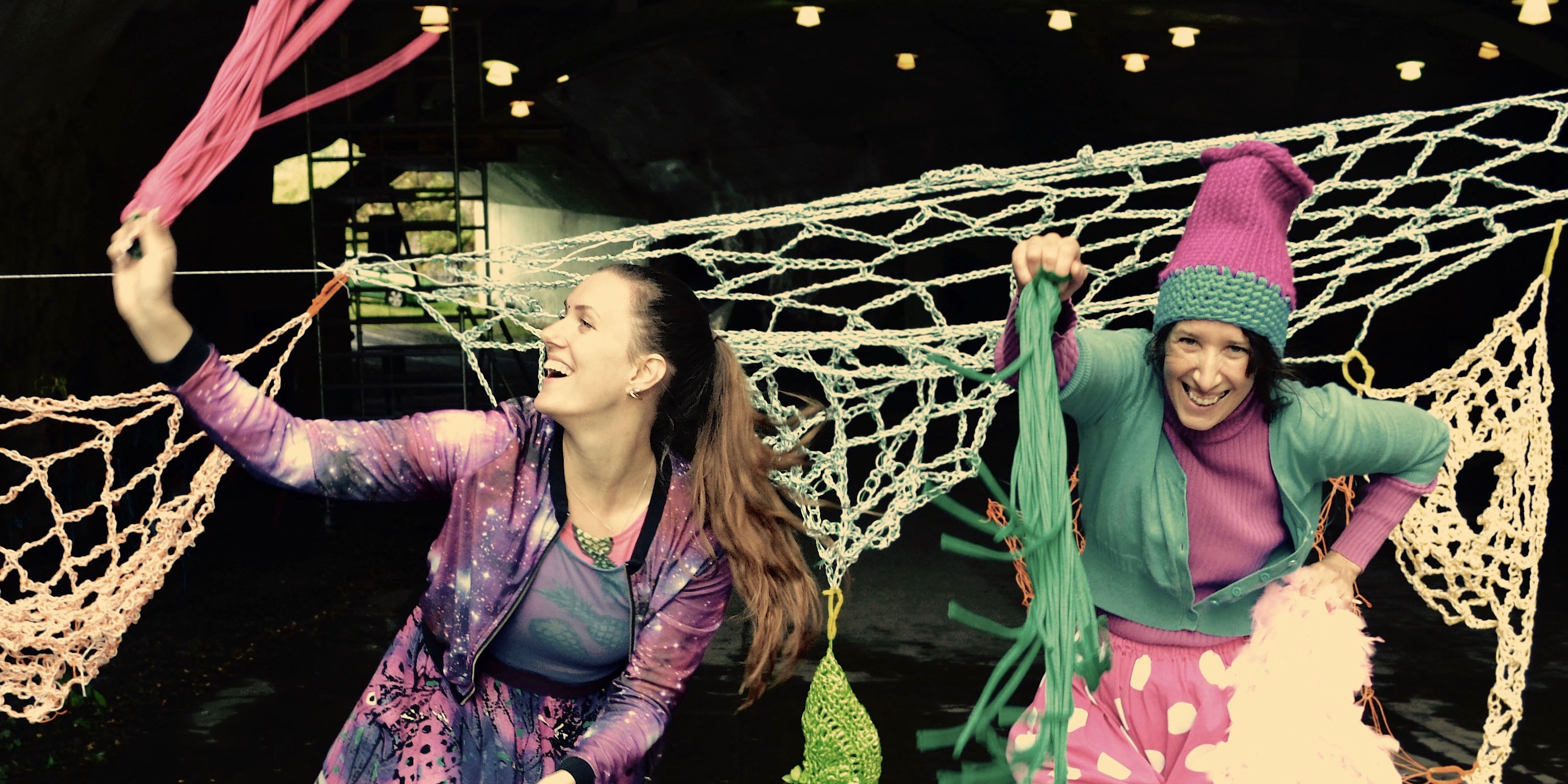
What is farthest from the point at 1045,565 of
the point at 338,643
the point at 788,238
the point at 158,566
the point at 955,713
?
the point at 788,238

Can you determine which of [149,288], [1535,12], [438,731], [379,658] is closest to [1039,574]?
[438,731]

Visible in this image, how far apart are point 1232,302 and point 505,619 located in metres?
0.92

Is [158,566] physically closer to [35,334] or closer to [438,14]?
[35,334]

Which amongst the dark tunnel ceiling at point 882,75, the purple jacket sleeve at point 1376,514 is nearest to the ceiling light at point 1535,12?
the dark tunnel ceiling at point 882,75

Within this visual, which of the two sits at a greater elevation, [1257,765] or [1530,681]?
[1257,765]

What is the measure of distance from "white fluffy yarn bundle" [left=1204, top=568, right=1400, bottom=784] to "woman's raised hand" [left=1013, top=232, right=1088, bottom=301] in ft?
1.89

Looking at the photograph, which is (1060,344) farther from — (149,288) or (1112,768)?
(149,288)

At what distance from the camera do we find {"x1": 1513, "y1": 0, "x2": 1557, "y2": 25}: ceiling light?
6.84 m

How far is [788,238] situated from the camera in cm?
1023

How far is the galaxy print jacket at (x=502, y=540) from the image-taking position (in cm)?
159

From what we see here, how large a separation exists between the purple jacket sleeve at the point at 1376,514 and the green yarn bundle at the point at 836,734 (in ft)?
3.49

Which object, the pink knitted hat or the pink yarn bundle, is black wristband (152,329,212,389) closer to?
the pink yarn bundle

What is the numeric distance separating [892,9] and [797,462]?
290 inches

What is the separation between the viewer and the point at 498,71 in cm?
846
